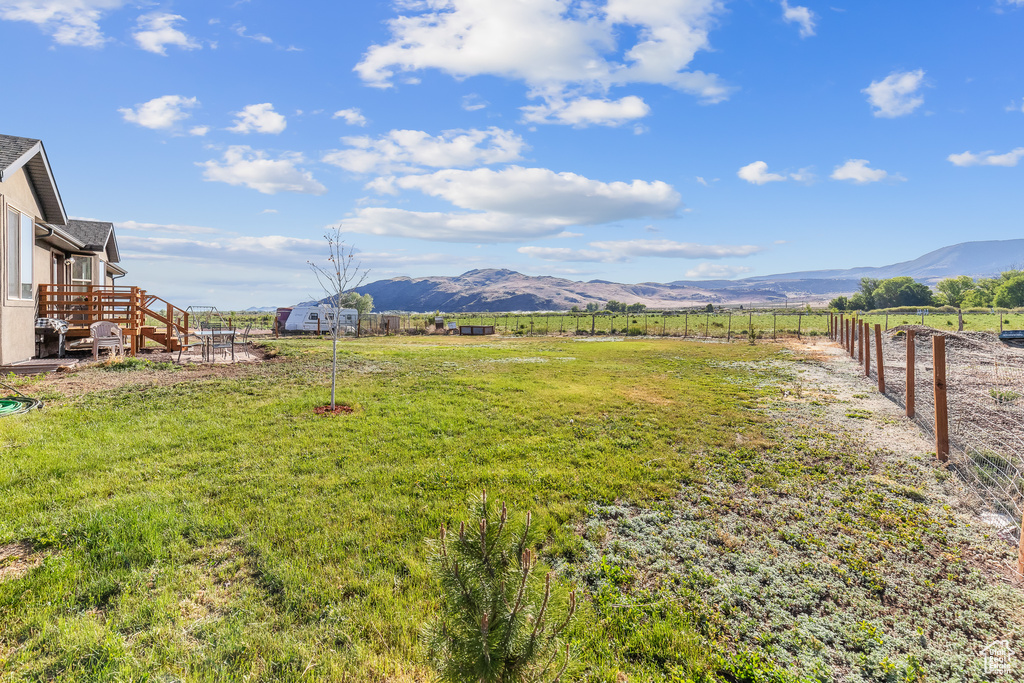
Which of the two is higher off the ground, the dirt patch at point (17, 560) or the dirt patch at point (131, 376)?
the dirt patch at point (131, 376)

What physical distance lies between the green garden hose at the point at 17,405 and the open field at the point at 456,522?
0.28 meters

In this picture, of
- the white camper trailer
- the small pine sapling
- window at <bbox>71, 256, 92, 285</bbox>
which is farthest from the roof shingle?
the white camper trailer

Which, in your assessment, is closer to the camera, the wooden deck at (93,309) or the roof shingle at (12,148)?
the roof shingle at (12,148)

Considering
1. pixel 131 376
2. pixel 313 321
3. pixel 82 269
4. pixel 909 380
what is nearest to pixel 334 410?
pixel 131 376

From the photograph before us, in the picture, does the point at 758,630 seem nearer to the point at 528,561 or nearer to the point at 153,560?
the point at 528,561

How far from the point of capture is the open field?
9.54 ft

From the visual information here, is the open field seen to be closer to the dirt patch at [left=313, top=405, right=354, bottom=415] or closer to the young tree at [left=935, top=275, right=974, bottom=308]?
the dirt patch at [left=313, top=405, right=354, bottom=415]

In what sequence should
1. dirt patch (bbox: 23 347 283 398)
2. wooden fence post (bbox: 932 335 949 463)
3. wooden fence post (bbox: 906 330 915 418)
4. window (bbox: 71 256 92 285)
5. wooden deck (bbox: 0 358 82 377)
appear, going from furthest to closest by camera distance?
window (bbox: 71 256 92 285)
wooden deck (bbox: 0 358 82 377)
dirt patch (bbox: 23 347 283 398)
wooden fence post (bbox: 906 330 915 418)
wooden fence post (bbox: 932 335 949 463)

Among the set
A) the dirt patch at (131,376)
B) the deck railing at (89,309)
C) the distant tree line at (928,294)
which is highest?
the distant tree line at (928,294)

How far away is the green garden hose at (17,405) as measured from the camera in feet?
24.5

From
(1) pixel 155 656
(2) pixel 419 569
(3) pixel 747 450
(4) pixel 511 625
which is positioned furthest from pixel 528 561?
(3) pixel 747 450

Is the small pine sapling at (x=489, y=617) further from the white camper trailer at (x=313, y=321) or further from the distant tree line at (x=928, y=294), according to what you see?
the distant tree line at (x=928, y=294)

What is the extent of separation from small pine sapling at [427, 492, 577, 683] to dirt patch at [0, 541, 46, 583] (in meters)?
3.90

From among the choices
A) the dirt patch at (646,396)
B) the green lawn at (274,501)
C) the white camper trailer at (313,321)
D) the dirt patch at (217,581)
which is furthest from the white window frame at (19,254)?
the white camper trailer at (313,321)
